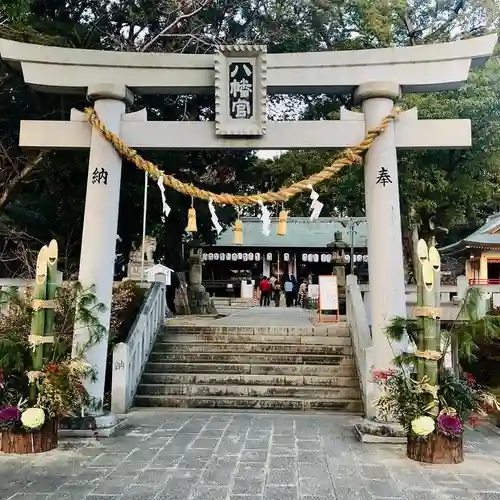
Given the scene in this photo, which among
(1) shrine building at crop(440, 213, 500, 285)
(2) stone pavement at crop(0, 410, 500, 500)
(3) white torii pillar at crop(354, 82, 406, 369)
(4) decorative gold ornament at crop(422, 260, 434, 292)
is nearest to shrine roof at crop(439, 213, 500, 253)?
(1) shrine building at crop(440, 213, 500, 285)

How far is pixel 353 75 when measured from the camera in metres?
7.62

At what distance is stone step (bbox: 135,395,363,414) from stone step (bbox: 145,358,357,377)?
2.43ft

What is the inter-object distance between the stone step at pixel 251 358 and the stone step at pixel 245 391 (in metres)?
0.79

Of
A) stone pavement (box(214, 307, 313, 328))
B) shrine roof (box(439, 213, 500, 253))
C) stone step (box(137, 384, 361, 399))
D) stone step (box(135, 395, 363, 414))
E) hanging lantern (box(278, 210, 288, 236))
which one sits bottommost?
stone step (box(135, 395, 363, 414))

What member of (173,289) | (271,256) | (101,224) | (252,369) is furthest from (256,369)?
(271,256)

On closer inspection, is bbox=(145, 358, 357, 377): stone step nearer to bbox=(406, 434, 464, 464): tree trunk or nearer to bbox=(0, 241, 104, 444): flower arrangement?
bbox=(0, 241, 104, 444): flower arrangement

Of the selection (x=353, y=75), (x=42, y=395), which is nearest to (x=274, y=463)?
(x=42, y=395)

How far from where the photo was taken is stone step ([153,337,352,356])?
34.0 ft

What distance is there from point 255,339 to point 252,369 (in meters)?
1.07

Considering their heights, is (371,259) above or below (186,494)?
above

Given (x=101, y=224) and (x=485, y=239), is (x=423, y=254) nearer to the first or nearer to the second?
(x=101, y=224)

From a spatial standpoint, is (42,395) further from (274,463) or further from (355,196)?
(355,196)

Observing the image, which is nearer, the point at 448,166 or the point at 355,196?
the point at 448,166

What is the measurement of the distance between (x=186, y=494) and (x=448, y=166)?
51.0 feet
